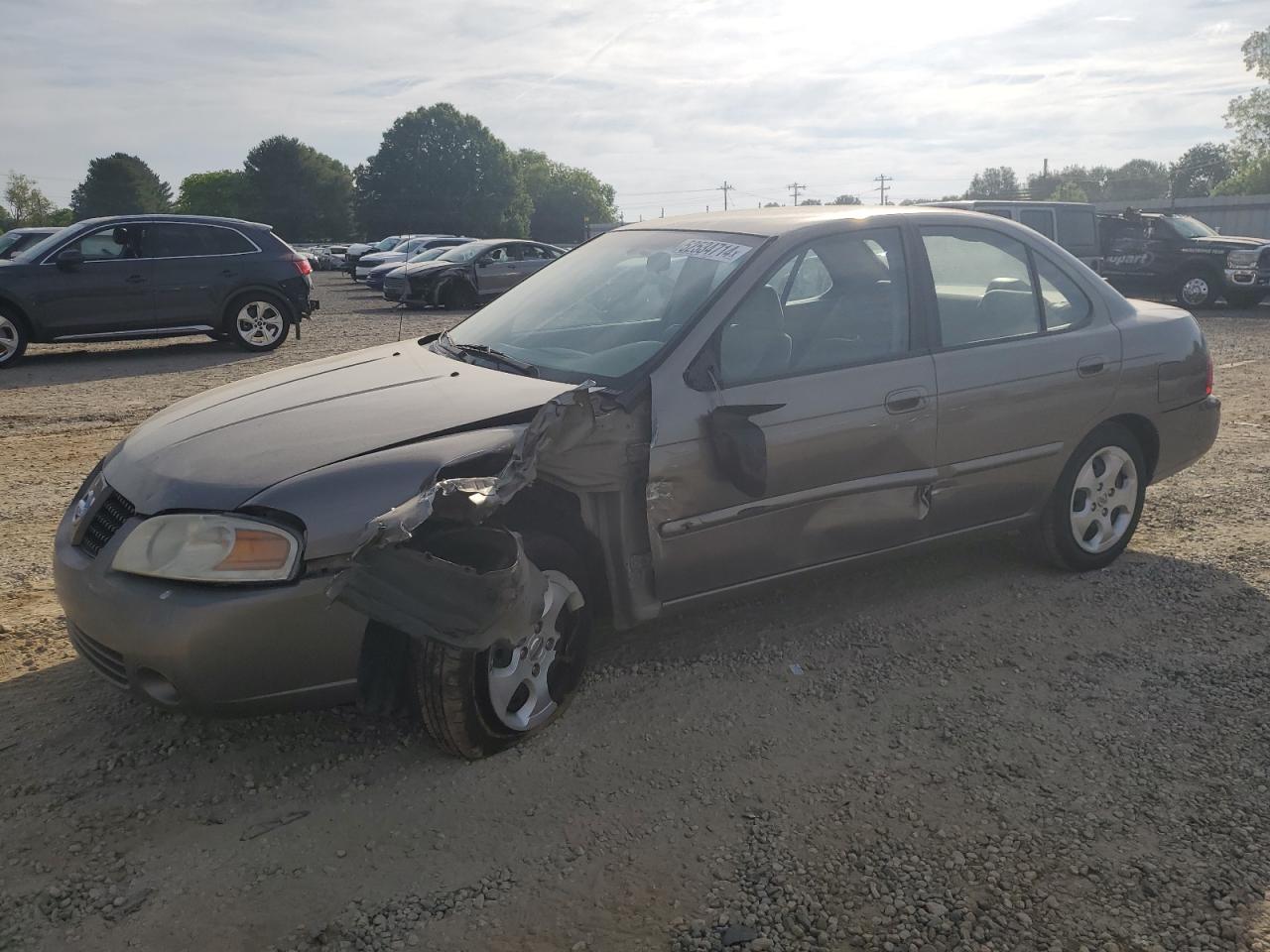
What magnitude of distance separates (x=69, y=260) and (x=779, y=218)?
10.3m

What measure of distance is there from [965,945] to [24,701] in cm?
306

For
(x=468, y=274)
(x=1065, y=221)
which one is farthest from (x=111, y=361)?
(x=1065, y=221)

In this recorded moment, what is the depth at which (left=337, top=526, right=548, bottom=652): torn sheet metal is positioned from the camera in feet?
8.95

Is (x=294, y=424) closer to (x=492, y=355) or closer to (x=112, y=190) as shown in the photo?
(x=492, y=355)

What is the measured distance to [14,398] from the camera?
9531 millimetres

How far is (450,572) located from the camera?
2.76m

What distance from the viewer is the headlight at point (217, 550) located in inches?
113

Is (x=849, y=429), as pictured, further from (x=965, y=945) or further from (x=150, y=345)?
(x=150, y=345)

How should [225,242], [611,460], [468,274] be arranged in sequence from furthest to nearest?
[468,274], [225,242], [611,460]

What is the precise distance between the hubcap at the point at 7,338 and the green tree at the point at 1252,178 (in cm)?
6071

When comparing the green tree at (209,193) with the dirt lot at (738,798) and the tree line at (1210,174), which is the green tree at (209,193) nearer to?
the tree line at (1210,174)

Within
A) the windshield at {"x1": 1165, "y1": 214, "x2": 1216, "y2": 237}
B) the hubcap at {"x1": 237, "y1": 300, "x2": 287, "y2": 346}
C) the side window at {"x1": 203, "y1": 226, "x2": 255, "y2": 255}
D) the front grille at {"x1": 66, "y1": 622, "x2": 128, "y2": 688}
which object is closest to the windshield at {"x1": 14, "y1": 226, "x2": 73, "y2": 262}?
the side window at {"x1": 203, "y1": 226, "x2": 255, "y2": 255}

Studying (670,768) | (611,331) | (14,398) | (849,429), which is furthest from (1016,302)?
(14,398)

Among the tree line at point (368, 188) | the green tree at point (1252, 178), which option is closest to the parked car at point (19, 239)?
the green tree at point (1252, 178)
